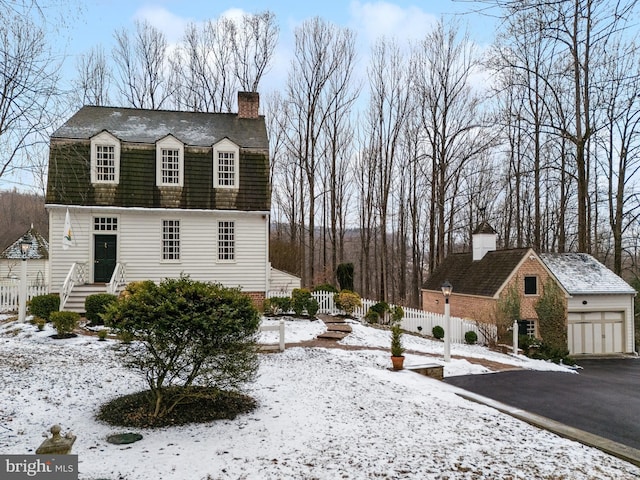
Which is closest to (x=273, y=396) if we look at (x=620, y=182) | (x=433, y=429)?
(x=433, y=429)

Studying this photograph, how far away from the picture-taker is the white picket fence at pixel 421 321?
800 inches

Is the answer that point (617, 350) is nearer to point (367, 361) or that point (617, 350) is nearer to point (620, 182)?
point (620, 182)

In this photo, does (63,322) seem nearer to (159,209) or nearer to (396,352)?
(159,209)

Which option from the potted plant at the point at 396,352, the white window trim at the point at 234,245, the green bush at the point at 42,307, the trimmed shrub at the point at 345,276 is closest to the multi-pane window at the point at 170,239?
the white window trim at the point at 234,245

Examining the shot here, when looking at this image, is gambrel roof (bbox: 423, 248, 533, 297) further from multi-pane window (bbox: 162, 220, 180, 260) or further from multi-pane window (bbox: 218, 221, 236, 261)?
multi-pane window (bbox: 162, 220, 180, 260)

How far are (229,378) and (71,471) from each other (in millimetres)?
2685

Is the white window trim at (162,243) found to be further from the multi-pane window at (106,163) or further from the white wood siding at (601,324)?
the white wood siding at (601,324)

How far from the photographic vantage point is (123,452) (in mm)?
5504

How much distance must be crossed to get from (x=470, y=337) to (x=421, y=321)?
7.32 ft

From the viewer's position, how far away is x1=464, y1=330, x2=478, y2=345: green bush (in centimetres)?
1983

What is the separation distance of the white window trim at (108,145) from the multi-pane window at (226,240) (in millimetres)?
4573

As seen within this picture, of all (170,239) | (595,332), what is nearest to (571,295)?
(595,332)

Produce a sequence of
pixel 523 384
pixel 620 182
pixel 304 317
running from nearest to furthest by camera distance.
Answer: pixel 523 384
pixel 304 317
pixel 620 182

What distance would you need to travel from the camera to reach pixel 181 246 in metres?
18.8
